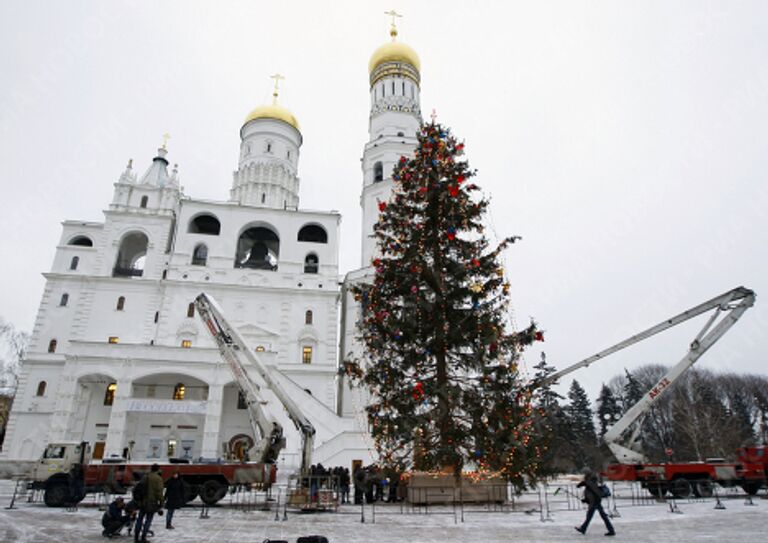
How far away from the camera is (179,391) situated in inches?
1286

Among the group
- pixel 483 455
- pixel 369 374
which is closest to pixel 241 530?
pixel 369 374

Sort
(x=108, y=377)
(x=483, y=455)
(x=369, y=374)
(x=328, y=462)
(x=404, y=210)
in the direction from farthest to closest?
(x=108, y=377) → (x=328, y=462) → (x=404, y=210) → (x=369, y=374) → (x=483, y=455)

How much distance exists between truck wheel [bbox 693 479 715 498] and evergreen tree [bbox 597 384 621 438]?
44.0m

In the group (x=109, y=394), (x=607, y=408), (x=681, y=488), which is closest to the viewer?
(x=681, y=488)

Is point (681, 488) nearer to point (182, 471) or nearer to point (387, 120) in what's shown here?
point (182, 471)

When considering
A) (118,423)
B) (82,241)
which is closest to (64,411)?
(118,423)

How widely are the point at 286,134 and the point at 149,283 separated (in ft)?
69.2

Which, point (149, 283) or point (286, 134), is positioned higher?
point (286, 134)

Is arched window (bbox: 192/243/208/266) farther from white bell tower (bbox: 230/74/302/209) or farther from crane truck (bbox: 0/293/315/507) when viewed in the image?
crane truck (bbox: 0/293/315/507)

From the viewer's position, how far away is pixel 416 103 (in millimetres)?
44062

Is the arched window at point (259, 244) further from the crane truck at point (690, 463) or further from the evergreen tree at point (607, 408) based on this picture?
the evergreen tree at point (607, 408)

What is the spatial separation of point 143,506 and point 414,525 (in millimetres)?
5594

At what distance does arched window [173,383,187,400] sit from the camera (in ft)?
107

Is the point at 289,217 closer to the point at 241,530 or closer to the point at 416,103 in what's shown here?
the point at 416,103
